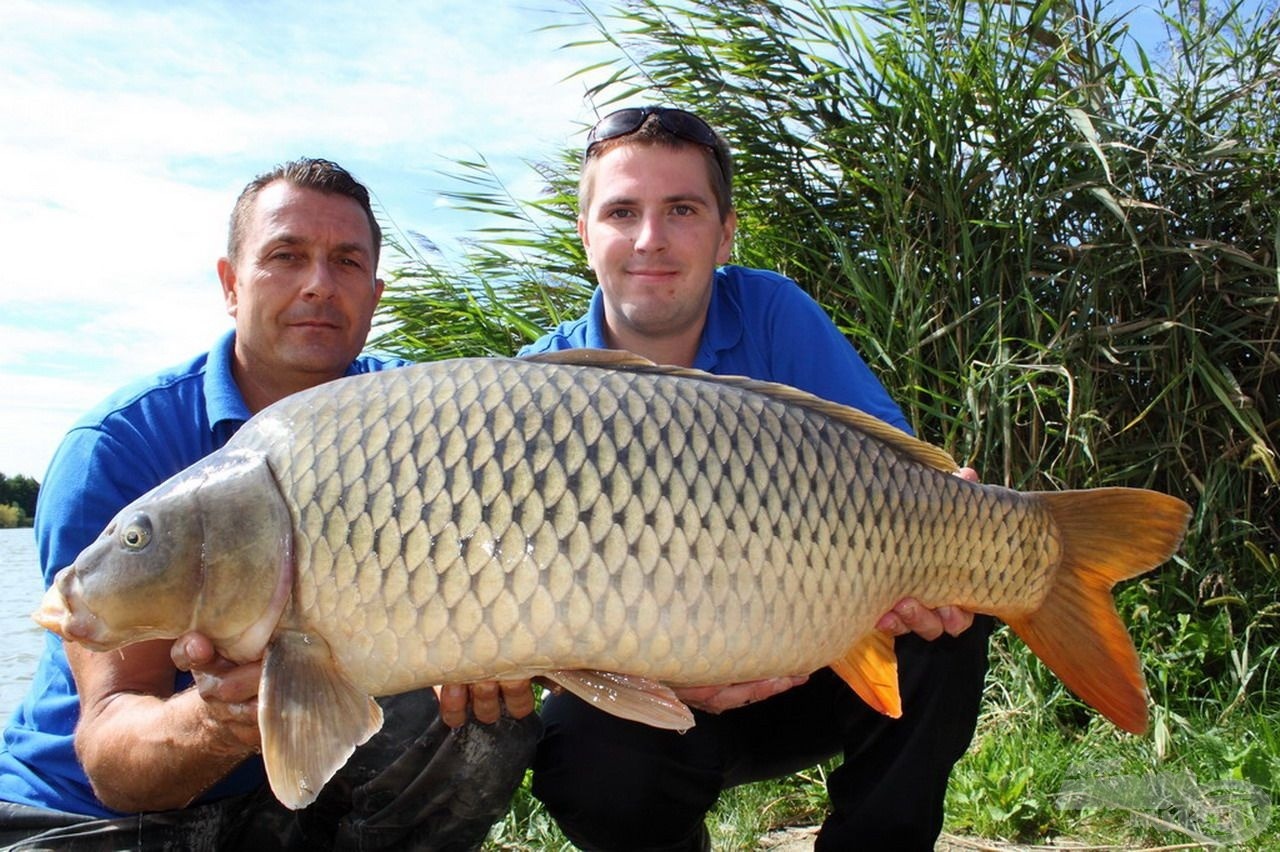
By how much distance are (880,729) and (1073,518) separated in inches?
18.1

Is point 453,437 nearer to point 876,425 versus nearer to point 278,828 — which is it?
point 876,425

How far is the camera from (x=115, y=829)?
169cm

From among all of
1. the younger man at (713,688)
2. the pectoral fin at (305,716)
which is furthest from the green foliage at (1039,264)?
the pectoral fin at (305,716)

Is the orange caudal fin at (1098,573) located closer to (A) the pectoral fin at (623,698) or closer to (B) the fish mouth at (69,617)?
(A) the pectoral fin at (623,698)

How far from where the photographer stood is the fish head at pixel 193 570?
1346 mm

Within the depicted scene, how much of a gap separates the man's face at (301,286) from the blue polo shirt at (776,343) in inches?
13.7

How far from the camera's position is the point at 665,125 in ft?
7.43

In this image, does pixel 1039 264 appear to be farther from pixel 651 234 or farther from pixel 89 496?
pixel 89 496

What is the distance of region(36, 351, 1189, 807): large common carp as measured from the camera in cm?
133

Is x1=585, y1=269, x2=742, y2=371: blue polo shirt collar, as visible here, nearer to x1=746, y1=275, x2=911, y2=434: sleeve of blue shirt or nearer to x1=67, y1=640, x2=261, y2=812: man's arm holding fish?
x1=746, y1=275, x2=911, y2=434: sleeve of blue shirt

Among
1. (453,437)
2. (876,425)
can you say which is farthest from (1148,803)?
(453,437)

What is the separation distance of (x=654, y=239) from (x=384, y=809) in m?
1.12

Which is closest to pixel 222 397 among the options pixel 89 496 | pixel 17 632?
pixel 89 496

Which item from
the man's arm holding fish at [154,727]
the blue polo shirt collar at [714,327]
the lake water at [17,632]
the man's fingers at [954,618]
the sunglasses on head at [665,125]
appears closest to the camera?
the man's arm holding fish at [154,727]
